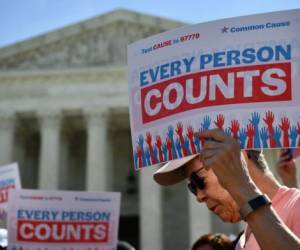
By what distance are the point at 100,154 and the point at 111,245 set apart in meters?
26.4

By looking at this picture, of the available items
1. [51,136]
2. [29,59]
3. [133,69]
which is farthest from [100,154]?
[133,69]

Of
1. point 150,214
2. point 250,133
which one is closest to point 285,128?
point 250,133

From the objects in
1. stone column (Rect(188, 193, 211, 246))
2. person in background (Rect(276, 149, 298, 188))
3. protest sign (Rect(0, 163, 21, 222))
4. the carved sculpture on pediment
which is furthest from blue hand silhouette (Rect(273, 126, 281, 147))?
the carved sculpture on pediment

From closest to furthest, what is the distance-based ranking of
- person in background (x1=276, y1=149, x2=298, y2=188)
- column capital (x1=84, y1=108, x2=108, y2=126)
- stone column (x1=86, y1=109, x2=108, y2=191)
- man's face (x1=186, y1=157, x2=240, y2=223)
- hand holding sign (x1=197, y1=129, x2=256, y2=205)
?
hand holding sign (x1=197, y1=129, x2=256, y2=205)
man's face (x1=186, y1=157, x2=240, y2=223)
person in background (x1=276, y1=149, x2=298, y2=188)
stone column (x1=86, y1=109, x2=108, y2=191)
column capital (x1=84, y1=108, x2=108, y2=126)

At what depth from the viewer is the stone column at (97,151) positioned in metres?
34.3

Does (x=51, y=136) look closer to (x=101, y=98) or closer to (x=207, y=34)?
(x=101, y=98)

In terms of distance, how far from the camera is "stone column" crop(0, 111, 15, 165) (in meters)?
35.4

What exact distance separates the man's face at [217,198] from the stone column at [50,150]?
104 ft

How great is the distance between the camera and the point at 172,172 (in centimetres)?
378

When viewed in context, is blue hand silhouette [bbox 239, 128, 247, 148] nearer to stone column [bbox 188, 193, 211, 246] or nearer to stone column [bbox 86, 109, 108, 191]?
stone column [bbox 188, 193, 211, 246]

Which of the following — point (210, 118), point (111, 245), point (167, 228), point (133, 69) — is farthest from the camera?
point (167, 228)

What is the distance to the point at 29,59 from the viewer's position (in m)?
38.0

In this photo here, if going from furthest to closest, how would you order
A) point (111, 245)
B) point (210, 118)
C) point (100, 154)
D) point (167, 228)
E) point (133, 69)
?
point (167, 228) → point (100, 154) → point (111, 245) → point (133, 69) → point (210, 118)

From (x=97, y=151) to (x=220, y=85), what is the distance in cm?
3167
